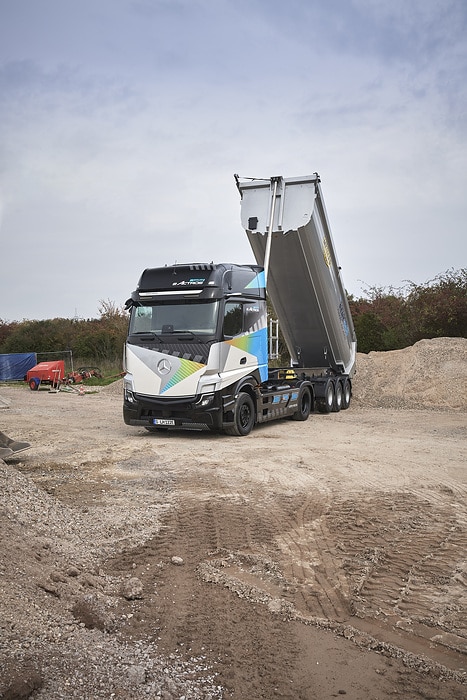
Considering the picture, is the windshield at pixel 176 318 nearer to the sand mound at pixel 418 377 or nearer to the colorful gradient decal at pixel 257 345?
the colorful gradient decal at pixel 257 345

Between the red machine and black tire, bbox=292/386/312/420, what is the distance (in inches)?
530

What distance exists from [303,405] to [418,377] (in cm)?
551

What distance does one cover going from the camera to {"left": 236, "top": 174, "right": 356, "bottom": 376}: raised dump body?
38.9ft

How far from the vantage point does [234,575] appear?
4.68 meters

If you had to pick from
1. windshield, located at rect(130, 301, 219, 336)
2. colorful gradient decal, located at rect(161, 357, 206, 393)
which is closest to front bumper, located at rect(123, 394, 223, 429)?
colorful gradient decal, located at rect(161, 357, 206, 393)

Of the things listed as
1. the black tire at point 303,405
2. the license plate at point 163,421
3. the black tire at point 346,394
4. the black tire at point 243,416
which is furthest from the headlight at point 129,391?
Answer: the black tire at point 346,394

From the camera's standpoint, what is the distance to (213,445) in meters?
10.6

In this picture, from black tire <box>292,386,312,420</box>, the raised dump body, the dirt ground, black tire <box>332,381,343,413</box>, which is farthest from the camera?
black tire <box>332,381,343,413</box>

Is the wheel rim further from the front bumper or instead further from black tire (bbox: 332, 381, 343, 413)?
black tire (bbox: 332, 381, 343, 413)

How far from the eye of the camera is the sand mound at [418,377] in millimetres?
17188

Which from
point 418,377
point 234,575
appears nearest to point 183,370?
point 234,575

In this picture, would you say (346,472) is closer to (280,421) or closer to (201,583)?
(201,583)

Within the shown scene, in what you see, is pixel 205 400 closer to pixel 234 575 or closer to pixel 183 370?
pixel 183 370

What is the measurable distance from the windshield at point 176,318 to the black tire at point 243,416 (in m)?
1.51
